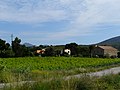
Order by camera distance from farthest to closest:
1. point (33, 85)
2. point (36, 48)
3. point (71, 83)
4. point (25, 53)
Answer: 1. point (36, 48)
2. point (25, 53)
3. point (71, 83)
4. point (33, 85)

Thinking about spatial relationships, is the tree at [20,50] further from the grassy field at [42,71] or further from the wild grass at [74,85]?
the wild grass at [74,85]

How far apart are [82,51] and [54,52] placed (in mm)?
9602

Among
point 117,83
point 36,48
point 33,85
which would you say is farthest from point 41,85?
point 36,48

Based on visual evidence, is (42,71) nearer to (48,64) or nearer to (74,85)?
(74,85)

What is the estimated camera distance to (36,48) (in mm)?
122250

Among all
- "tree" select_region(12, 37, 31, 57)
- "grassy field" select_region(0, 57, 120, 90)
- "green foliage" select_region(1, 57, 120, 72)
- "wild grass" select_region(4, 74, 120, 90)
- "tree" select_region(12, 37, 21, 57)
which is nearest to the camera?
"wild grass" select_region(4, 74, 120, 90)

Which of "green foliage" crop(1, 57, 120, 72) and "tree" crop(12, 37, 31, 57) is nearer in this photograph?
"green foliage" crop(1, 57, 120, 72)

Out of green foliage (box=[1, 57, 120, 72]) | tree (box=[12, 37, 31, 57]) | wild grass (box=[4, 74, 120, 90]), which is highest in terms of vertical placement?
tree (box=[12, 37, 31, 57])

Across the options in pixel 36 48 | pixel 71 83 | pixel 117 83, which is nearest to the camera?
pixel 71 83

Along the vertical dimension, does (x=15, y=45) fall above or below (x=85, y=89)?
above

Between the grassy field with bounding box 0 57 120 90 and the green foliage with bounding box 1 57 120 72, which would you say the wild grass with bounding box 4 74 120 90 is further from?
the green foliage with bounding box 1 57 120 72

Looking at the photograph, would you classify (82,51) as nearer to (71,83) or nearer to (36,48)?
(36,48)

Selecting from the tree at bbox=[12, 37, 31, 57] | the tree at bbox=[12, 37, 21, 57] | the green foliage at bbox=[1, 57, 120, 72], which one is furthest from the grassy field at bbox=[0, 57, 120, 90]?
the tree at bbox=[12, 37, 21, 57]

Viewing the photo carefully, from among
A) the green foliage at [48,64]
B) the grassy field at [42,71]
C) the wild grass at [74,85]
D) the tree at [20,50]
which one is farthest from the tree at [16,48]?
the wild grass at [74,85]
